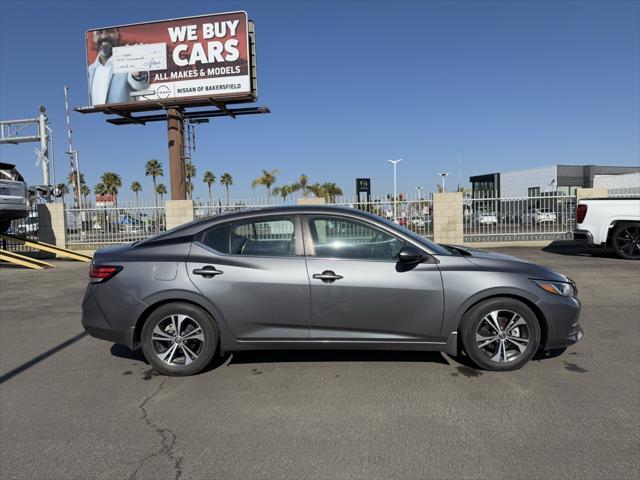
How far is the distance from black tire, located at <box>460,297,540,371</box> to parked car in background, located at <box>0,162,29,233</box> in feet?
43.2

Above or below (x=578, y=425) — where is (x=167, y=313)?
above

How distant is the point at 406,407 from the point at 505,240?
14310 mm

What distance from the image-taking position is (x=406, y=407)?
11.7ft

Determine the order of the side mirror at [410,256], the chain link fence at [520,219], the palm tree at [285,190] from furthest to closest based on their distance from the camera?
the palm tree at [285,190] < the chain link fence at [520,219] < the side mirror at [410,256]

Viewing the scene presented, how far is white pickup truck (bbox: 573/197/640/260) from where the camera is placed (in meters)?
11.2

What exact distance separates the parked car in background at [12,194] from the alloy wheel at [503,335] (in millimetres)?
13255

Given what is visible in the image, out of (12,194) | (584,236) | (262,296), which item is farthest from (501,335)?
(12,194)

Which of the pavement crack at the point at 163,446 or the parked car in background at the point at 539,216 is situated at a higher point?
the parked car in background at the point at 539,216

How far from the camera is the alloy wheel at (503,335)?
4.13 meters

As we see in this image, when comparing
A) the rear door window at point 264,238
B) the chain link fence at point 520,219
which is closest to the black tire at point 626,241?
the chain link fence at point 520,219

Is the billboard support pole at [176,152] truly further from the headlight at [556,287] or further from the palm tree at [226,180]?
the palm tree at [226,180]

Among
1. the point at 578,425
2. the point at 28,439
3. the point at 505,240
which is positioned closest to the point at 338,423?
the point at 578,425

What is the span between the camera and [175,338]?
4258 millimetres

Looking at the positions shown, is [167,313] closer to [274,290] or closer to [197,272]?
[197,272]
